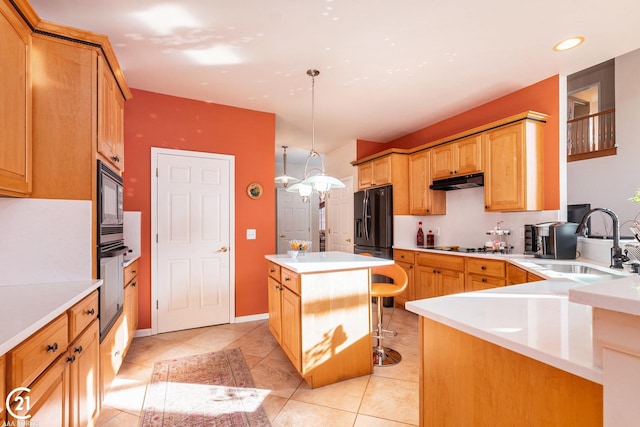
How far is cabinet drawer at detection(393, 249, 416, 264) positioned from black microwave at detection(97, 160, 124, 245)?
335 centimetres

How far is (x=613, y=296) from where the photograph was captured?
60cm

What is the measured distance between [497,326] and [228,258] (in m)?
3.25

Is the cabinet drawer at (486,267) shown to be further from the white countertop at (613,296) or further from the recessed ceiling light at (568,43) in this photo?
the white countertop at (613,296)

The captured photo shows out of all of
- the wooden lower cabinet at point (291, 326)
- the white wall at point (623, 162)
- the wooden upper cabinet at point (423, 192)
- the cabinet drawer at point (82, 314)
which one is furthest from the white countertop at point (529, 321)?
the white wall at point (623, 162)

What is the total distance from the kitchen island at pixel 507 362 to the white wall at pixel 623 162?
5056 mm

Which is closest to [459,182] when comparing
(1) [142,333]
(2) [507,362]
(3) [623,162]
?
(2) [507,362]

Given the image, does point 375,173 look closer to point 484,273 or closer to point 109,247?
point 484,273

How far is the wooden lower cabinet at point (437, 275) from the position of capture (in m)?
3.46

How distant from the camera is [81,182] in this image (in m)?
1.83

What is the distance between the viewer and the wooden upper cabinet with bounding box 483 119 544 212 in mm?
3078

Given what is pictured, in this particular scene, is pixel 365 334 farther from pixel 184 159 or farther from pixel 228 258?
pixel 184 159

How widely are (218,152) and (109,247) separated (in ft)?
6.35

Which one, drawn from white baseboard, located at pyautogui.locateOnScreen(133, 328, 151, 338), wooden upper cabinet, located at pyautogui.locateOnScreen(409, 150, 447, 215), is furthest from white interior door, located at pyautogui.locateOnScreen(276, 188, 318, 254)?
white baseboard, located at pyautogui.locateOnScreen(133, 328, 151, 338)

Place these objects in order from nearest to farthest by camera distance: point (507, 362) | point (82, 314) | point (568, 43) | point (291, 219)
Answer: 1. point (507, 362)
2. point (82, 314)
3. point (568, 43)
4. point (291, 219)
